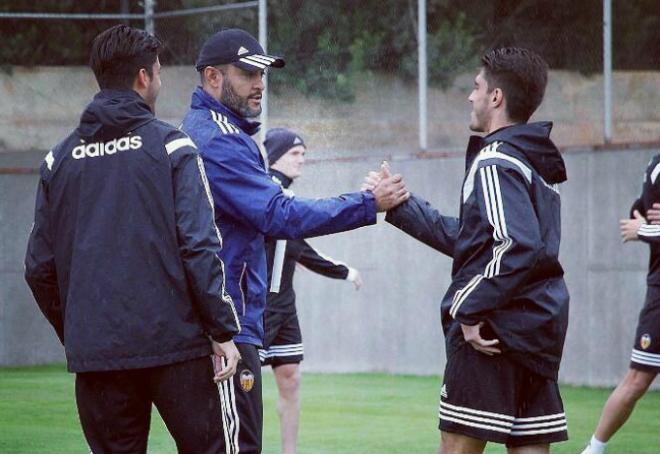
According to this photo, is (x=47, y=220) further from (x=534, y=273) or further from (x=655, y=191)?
(x=655, y=191)

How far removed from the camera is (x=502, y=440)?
5.52 m

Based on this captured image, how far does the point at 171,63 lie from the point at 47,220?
12057mm

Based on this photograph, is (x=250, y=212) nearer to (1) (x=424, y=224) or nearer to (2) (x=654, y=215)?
(1) (x=424, y=224)

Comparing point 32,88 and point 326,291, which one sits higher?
point 32,88

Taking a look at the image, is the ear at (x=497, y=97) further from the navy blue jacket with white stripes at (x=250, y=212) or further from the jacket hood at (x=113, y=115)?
the jacket hood at (x=113, y=115)

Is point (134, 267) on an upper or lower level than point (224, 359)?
upper

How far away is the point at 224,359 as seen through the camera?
502cm

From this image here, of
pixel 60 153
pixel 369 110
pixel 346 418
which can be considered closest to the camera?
pixel 60 153

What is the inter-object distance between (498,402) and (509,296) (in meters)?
0.42

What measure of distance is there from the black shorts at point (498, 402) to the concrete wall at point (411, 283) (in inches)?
299

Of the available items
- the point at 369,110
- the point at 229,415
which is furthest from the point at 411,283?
the point at 229,415

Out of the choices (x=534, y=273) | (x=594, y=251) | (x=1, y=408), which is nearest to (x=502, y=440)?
(x=534, y=273)

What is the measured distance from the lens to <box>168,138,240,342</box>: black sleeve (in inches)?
192

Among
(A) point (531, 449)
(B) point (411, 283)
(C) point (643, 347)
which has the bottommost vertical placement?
(B) point (411, 283)
